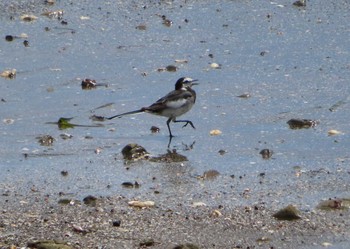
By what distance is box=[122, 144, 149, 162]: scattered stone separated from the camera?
937 cm

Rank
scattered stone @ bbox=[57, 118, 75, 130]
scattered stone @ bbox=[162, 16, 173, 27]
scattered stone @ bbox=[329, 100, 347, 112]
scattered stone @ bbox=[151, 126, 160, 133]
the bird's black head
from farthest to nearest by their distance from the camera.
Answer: scattered stone @ bbox=[162, 16, 173, 27]
the bird's black head
scattered stone @ bbox=[329, 100, 347, 112]
scattered stone @ bbox=[151, 126, 160, 133]
scattered stone @ bbox=[57, 118, 75, 130]

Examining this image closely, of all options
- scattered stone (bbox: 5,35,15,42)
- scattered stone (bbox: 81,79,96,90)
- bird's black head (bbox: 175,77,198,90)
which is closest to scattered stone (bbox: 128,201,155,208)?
bird's black head (bbox: 175,77,198,90)

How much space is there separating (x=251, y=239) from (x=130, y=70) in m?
4.44

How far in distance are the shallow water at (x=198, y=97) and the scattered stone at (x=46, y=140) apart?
8 centimetres

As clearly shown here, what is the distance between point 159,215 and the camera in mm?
7969

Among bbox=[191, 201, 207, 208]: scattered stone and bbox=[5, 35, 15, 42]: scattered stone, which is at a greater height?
bbox=[191, 201, 207, 208]: scattered stone

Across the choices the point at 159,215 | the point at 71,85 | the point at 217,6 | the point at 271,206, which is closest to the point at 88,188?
the point at 159,215

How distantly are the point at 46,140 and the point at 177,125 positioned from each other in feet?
4.47

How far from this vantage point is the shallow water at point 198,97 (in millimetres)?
8797

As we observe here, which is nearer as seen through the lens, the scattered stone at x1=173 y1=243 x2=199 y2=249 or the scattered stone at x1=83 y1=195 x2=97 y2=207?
the scattered stone at x1=173 y1=243 x2=199 y2=249

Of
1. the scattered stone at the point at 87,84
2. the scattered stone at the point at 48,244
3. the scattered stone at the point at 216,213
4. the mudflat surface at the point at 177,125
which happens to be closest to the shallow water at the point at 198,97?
the mudflat surface at the point at 177,125

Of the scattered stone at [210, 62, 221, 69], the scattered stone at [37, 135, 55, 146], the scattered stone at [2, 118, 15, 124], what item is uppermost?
the scattered stone at [37, 135, 55, 146]

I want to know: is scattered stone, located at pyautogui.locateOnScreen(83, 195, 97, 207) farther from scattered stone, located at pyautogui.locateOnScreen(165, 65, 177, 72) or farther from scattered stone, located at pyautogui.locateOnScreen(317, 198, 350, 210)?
scattered stone, located at pyautogui.locateOnScreen(165, 65, 177, 72)

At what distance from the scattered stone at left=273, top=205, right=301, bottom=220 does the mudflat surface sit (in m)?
0.05
